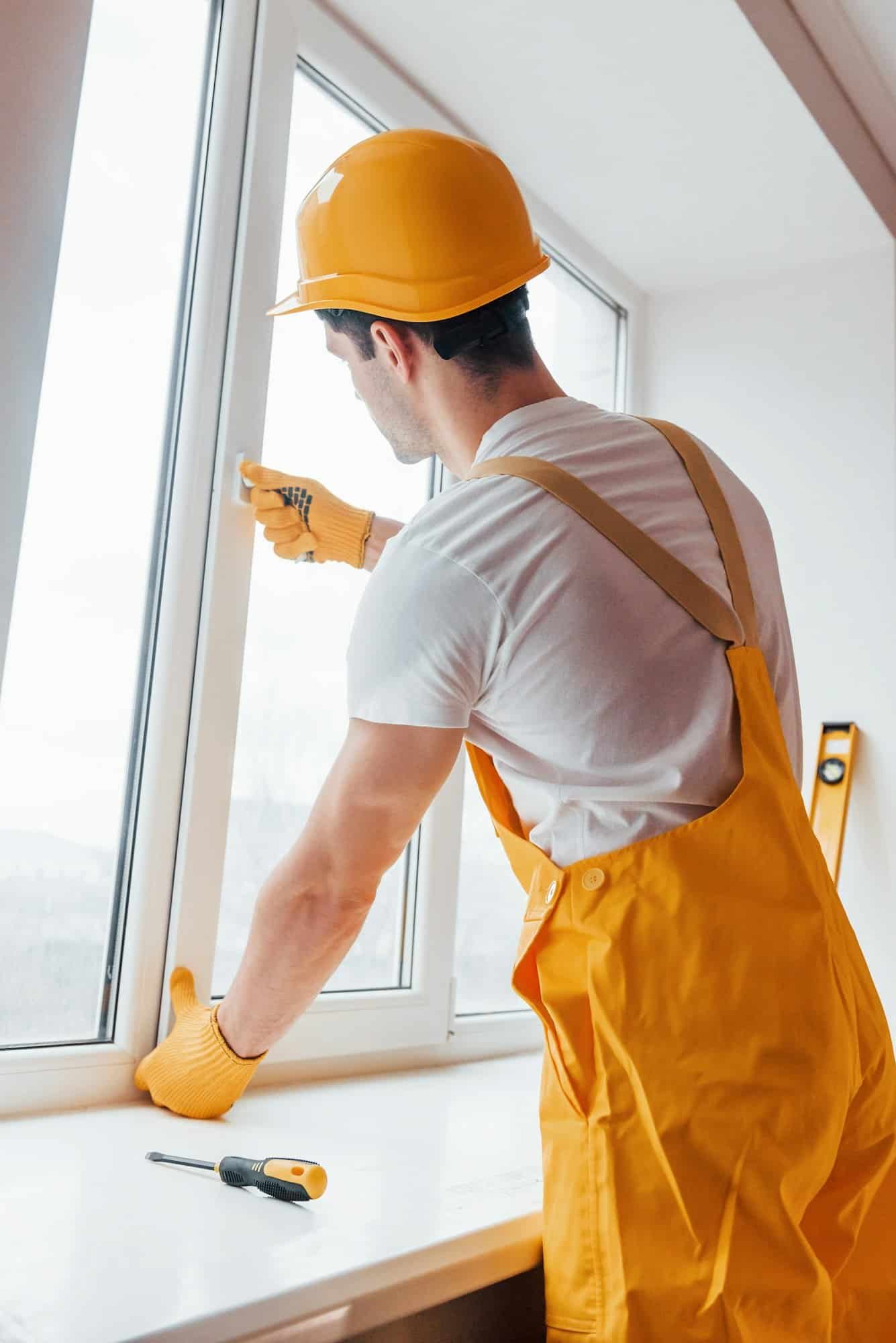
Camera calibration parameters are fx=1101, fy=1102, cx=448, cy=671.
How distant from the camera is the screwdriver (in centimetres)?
93

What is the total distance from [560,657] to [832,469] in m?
1.42

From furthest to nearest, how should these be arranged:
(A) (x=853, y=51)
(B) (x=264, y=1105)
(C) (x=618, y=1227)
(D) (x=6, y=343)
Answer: (A) (x=853, y=51), (B) (x=264, y=1105), (D) (x=6, y=343), (C) (x=618, y=1227)

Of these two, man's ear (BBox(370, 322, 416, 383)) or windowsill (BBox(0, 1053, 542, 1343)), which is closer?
windowsill (BBox(0, 1053, 542, 1343))

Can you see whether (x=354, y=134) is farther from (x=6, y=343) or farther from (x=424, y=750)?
(x=424, y=750)

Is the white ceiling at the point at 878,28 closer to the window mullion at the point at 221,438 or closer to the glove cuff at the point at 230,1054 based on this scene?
the window mullion at the point at 221,438

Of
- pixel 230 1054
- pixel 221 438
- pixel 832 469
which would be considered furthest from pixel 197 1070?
pixel 832 469

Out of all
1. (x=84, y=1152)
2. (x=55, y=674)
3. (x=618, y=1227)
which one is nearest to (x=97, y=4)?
(x=55, y=674)

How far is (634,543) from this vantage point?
3.09ft

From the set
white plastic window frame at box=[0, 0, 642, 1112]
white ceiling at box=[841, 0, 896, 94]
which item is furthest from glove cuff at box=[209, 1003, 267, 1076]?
white ceiling at box=[841, 0, 896, 94]

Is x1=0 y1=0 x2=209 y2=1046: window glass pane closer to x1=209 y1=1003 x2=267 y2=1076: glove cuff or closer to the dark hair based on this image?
x1=209 y1=1003 x2=267 y2=1076: glove cuff

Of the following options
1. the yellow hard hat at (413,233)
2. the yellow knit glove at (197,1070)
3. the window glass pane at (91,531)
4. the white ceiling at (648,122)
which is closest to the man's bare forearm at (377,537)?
the window glass pane at (91,531)

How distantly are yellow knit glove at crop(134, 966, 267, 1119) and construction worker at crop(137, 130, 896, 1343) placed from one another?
4.2 inches

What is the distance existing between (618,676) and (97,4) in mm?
1102

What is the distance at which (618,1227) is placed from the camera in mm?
859
